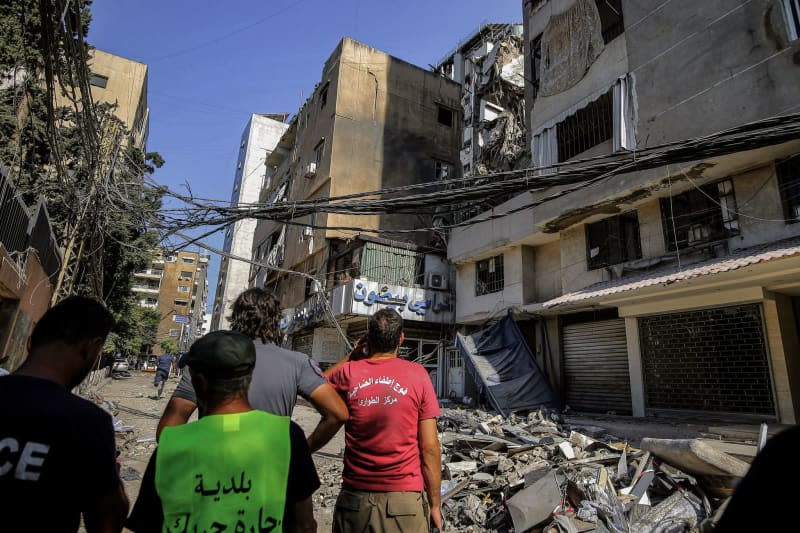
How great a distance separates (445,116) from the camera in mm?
26906

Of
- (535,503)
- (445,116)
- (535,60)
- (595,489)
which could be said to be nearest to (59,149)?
(535,503)

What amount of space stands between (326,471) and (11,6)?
13.7 m

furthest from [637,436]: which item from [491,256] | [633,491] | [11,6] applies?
[11,6]

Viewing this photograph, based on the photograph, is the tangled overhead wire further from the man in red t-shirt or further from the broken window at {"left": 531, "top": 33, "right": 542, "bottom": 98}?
the broken window at {"left": 531, "top": 33, "right": 542, "bottom": 98}

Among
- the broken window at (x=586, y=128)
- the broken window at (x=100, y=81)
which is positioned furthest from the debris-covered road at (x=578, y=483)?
the broken window at (x=100, y=81)

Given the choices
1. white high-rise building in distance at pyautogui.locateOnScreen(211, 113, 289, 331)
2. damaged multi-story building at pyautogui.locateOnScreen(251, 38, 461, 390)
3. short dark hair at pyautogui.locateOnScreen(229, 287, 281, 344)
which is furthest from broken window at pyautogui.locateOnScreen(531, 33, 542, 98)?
white high-rise building in distance at pyautogui.locateOnScreen(211, 113, 289, 331)

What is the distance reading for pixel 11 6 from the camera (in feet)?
37.0

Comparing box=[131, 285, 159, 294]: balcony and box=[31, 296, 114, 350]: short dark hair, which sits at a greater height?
box=[131, 285, 159, 294]: balcony

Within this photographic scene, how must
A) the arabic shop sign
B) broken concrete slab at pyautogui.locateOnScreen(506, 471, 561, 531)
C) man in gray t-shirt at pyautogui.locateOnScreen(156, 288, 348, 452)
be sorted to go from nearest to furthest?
man in gray t-shirt at pyautogui.locateOnScreen(156, 288, 348, 452) → broken concrete slab at pyautogui.locateOnScreen(506, 471, 561, 531) → the arabic shop sign

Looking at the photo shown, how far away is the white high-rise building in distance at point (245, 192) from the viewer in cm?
4853

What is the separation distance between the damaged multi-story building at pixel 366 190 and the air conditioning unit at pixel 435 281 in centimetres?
5

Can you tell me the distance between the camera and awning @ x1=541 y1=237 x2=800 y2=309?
765cm

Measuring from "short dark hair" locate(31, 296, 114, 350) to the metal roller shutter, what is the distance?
12.9 meters

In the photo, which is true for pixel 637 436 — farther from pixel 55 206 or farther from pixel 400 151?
pixel 400 151
